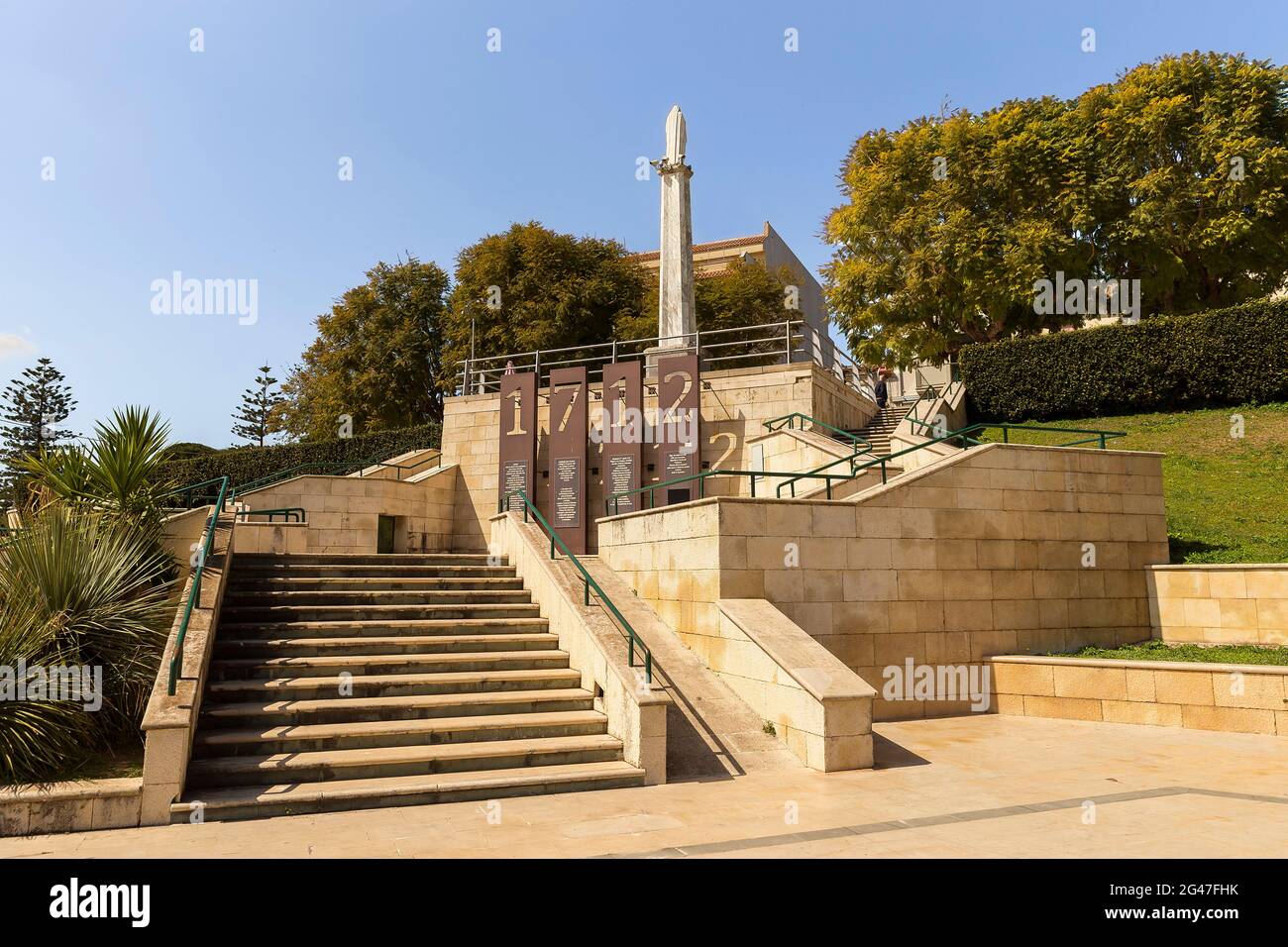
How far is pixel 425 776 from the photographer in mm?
7078

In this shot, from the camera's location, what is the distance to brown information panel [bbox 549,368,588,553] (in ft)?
65.9

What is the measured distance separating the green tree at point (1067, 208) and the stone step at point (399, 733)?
77.1ft

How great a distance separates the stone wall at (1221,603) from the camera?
36.2 feet

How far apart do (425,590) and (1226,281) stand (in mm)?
28429

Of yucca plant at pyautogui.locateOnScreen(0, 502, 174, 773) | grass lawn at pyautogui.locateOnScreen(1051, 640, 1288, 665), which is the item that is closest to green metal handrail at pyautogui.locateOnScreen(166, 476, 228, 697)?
yucca plant at pyautogui.locateOnScreen(0, 502, 174, 773)

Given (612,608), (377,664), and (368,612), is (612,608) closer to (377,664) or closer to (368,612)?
(377,664)

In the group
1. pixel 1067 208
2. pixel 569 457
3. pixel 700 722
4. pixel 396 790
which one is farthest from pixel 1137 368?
pixel 396 790

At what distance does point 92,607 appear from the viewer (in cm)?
772

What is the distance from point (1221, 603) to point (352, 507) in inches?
684

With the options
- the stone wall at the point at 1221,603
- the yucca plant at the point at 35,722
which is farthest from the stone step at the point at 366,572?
the stone wall at the point at 1221,603

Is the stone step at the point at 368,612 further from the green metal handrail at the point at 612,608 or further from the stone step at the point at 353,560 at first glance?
the stone step at the point at 353,560

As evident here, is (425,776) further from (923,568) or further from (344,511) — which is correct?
(344,511)

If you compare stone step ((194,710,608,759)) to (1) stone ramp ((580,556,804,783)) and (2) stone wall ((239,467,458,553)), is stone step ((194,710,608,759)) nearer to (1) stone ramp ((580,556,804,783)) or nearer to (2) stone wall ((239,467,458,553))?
(1) stone ramp ((580,556,804,783))
